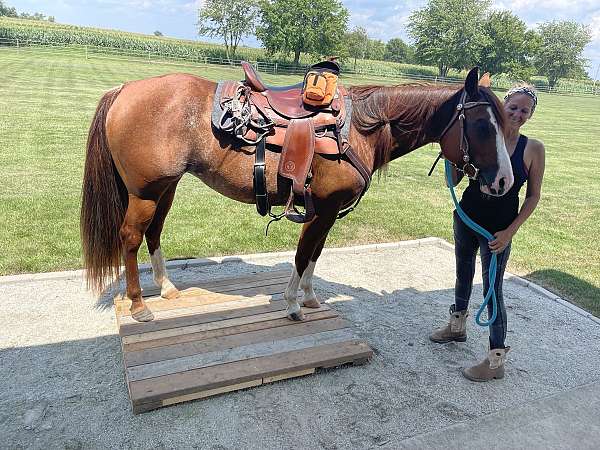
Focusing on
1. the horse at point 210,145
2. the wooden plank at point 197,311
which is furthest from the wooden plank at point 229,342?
the horse at point 210,145

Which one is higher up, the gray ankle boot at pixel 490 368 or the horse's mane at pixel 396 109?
the horse's mane at pixel 396 109

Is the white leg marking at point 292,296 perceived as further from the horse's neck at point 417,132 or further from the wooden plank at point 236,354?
the horse's neck at point 417,132

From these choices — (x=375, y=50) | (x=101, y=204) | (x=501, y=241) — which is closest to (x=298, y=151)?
(x=501, y=241)

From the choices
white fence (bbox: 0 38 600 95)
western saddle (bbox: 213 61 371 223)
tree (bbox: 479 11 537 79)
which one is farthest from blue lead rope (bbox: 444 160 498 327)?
tree (bbox: 479 11 537 79)

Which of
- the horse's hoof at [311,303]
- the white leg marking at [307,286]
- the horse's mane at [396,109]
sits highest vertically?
the horse's mane at [396,109]


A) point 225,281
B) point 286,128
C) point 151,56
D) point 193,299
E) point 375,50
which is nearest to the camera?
point 286,128

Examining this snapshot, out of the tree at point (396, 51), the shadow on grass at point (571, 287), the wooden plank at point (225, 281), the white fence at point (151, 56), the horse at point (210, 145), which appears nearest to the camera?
the horse at point (210, 145)

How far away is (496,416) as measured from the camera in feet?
9.49

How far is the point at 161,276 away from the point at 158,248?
26cm

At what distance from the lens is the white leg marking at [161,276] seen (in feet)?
12.7

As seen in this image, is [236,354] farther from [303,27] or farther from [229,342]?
Result: [303,27]

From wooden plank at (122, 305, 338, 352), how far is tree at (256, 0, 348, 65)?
157 ft

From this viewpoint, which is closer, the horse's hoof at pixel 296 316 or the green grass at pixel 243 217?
the horse's hoof at pixel 296 316

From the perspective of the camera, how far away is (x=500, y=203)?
9.68 ft
